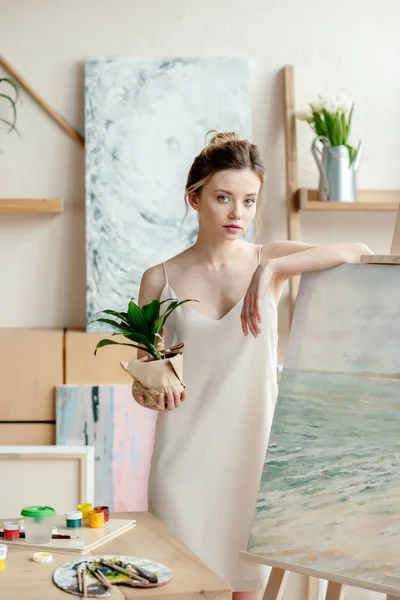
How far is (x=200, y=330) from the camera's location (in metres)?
1.88

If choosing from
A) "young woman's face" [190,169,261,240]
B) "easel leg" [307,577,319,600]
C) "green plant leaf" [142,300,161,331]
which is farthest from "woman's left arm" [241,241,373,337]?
"easel leg" [307,577,319,600]

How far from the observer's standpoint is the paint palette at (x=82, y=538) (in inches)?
56.9

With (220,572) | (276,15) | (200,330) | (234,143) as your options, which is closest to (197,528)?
(220,572)

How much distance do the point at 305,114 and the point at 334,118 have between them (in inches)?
4.4

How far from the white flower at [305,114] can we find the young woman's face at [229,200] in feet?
3.58

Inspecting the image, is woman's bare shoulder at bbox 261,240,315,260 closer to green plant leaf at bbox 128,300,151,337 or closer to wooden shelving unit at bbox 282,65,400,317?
green plant leaf at bbox 128,300,151,337

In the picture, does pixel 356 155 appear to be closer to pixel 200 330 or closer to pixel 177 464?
pixel 200 330

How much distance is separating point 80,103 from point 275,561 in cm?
186

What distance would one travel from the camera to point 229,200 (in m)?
1.85

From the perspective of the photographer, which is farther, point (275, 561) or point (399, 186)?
point (399, 186)

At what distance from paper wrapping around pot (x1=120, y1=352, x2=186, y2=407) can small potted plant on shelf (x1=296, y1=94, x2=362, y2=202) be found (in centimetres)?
141

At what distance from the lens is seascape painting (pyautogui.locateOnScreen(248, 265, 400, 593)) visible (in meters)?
1.55

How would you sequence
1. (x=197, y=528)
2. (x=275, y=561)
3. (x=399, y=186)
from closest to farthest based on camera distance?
1. (x=275, y=561)
2. (x=197, y=528)
3. (x=399, y=186)

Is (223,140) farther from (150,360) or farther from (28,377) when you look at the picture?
(28,377)
